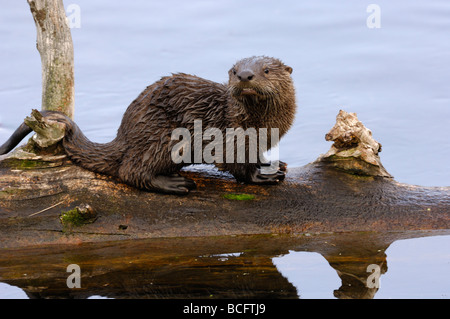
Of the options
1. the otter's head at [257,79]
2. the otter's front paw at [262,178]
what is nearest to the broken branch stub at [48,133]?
the otter's head at [257,79]

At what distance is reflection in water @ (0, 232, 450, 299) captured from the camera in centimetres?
432

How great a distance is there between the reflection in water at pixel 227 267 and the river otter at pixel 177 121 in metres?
0.49

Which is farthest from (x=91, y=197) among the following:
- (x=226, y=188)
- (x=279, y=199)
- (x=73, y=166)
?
(x=279, y=199)

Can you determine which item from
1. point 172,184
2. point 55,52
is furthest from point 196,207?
point 55,52

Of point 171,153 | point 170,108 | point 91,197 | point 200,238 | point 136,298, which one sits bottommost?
point 136,298

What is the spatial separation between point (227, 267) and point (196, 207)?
54cm

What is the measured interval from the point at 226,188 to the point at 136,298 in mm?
1214

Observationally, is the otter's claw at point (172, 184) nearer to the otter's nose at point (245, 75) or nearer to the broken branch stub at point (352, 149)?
the otter's nose at point (245, 75)

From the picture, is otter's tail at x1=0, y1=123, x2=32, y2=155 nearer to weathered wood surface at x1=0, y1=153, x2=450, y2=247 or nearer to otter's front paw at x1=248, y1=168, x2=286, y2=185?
weathered wood surface at x1=0, y1=153, x2=450, y2=247

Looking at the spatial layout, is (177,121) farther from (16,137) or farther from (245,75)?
(16,137)

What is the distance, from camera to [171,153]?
4.99m

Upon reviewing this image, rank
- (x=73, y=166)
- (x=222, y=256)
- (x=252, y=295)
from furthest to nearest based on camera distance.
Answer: (x=73, y=166) → (x=222, y=256) → (x=252, y=295)

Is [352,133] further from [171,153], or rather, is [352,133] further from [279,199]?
[171,153]

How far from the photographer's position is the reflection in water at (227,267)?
432 centimetres
